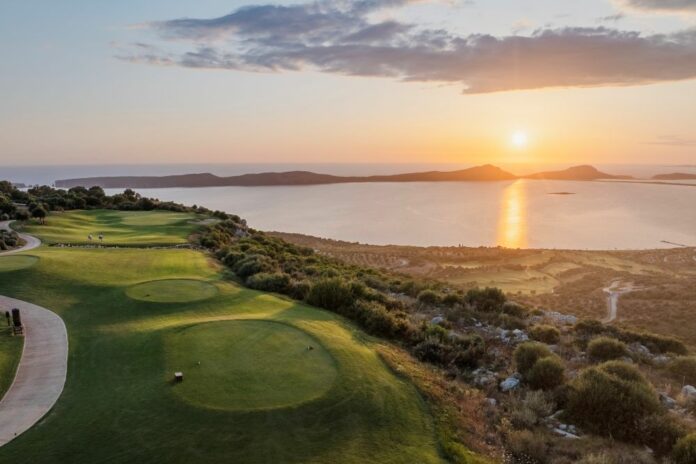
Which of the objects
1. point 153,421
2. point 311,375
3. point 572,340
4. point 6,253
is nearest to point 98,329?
point 153,421

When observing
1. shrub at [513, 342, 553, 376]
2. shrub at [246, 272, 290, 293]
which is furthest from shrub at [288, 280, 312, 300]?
shrub at [513, 342, 553, 376]

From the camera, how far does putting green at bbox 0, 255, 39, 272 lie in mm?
17250

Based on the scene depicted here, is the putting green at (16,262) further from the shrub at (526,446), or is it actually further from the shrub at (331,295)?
the shrub at (526,446)

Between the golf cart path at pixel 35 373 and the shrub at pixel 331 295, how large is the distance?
7855 millimetres

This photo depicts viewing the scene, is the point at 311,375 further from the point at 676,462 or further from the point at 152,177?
the point at 152,177

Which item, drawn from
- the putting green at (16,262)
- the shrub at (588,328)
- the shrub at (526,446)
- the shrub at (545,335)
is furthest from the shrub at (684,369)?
the putting green at (16,262)

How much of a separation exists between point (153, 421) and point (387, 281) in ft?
62.8

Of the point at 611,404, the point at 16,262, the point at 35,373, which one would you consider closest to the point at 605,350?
the point at 611,404

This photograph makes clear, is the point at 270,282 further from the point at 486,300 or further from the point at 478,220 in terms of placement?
the point at 478,220

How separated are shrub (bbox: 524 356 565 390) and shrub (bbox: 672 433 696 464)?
122 inches

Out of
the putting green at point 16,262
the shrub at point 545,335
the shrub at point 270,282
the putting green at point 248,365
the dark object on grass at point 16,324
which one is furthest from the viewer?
the shrub at point 270,282

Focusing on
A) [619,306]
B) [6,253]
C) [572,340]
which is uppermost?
[6,253]

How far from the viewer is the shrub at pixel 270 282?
18.1 metres

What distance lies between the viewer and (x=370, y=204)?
373ft
